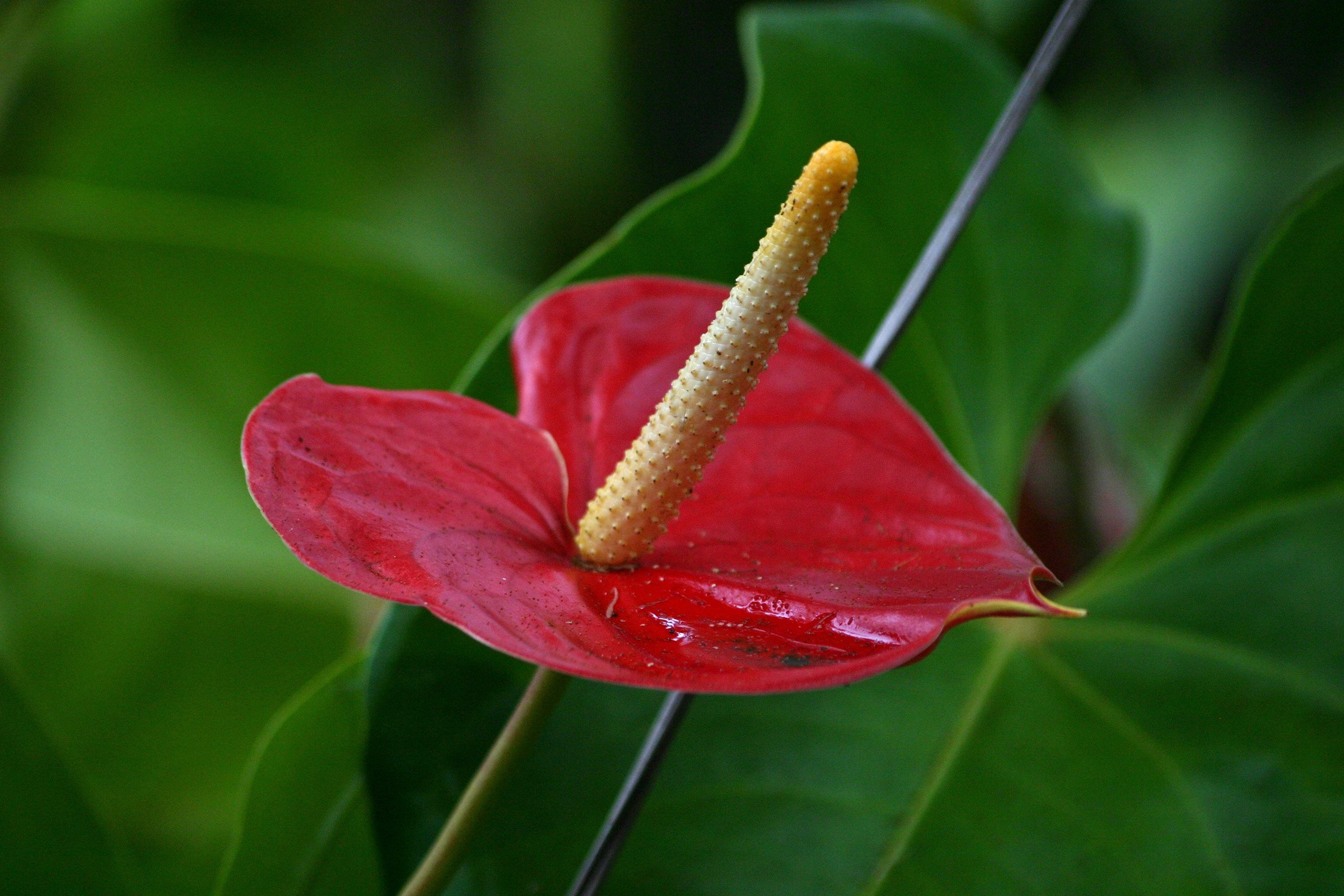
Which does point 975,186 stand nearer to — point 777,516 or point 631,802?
point 777,516

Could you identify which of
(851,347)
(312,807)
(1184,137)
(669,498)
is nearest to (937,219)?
(851,347)

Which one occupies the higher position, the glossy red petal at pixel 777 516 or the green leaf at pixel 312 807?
the glossy red petal at pixel 777 516

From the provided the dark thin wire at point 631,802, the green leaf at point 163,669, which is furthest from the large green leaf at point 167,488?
the dark thin wire at point 631,802

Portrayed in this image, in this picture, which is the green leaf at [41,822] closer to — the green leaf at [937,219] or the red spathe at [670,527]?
the red spathe at [670,527]

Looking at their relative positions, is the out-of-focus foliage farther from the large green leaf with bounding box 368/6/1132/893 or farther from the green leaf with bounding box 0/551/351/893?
the green leaf with bounding box 0/551/351/893

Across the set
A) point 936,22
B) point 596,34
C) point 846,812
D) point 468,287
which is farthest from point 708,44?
point 846,812

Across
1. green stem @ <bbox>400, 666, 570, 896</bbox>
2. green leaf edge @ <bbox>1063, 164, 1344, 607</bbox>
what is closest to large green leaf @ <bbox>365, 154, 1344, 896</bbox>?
green leaf edge @ <bbox>1063, 164, 1344, 607</bbox>
